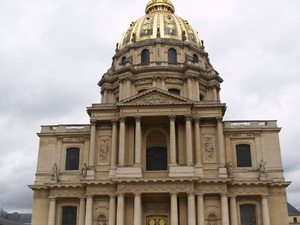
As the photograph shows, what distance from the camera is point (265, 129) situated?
1575 inches

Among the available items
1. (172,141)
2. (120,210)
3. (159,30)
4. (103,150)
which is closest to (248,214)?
(172,141)

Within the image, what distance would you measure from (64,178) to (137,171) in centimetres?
810

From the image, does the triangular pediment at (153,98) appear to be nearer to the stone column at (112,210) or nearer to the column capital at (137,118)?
the column capital at (137,118)

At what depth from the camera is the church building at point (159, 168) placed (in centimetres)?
3566

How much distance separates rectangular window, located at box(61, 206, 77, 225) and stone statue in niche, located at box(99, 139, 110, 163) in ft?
17.6

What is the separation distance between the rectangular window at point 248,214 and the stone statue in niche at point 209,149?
539 cm

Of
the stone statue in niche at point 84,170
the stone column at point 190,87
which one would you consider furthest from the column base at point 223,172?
the stone statue in niche at point 84,170

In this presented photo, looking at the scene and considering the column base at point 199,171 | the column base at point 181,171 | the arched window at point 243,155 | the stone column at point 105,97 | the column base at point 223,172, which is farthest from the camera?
the stone column at point 105,97

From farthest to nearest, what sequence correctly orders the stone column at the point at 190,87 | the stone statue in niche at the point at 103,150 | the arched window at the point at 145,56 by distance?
the arched window at the point at 145,56, the stone column at the point at 190,87, the stone statue in niche at the point at 103,150

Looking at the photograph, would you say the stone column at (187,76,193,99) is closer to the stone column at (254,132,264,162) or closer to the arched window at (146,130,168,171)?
the arched window at (146,130,168,171)

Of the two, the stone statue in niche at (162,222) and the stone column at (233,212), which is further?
the stone statue in niche at (162,222)

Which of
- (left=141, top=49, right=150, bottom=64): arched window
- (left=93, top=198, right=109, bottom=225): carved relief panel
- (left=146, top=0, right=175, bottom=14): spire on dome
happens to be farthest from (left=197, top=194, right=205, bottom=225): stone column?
(left=146, top=0, right=175, bottom=14): spire on dome

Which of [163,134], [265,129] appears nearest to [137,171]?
[163,134]

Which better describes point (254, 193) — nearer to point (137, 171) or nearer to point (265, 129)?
point (265, 129)
